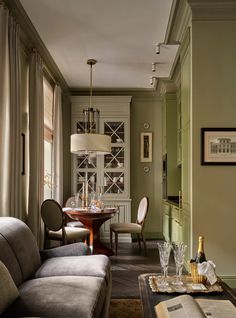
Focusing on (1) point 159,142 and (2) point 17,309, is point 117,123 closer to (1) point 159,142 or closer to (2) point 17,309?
(1) point 159,142

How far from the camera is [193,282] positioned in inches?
87.2

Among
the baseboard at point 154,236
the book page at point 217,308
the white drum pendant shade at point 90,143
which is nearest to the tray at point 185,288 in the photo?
the book page at point 217,308

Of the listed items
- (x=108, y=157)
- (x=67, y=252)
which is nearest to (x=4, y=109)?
(x=67, y=252)

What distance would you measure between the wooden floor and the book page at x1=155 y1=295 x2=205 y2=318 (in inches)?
72.7

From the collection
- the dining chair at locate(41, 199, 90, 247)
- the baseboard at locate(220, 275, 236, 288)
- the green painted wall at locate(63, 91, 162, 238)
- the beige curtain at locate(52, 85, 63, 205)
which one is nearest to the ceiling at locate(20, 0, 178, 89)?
the beige curtain at locate(52, 85, 63, 205)

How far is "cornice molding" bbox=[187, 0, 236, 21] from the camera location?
358cm

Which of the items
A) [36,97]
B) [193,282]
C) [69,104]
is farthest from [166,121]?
[193,282]

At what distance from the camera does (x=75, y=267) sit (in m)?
2.78

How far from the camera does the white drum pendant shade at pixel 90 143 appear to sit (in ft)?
16.1

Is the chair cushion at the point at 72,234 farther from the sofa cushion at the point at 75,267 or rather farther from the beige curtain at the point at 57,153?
A: the sofa cushion at the point at 75,267

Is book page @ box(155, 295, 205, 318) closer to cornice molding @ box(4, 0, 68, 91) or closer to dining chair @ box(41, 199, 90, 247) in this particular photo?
dining chair @ box(41, 199, 90, 247)

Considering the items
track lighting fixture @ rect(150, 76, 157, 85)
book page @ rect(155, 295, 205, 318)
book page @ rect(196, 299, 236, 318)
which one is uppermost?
track lighting fixture @ rect(150, 76, 157, 85)

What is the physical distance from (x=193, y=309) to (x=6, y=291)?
3.62 ft

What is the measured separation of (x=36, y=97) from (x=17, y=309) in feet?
9.91
